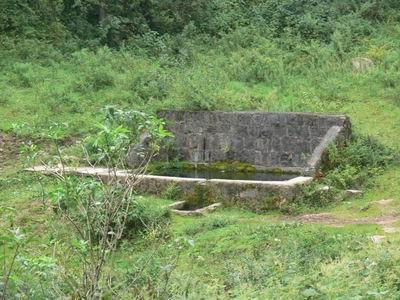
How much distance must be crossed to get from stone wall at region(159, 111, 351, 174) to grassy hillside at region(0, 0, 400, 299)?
1.79 feet

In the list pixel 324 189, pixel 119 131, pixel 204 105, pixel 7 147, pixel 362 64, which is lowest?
pixel 7 147

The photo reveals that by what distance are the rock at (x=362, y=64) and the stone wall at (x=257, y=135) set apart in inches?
195

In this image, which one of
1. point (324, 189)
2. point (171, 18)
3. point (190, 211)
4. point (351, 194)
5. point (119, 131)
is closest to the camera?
point (119, 131)

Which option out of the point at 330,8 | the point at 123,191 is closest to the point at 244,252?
the point at 123,191

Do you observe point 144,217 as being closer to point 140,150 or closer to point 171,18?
point 140,150

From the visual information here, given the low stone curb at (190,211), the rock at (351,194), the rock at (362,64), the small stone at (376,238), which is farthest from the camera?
the rock at (362,64)

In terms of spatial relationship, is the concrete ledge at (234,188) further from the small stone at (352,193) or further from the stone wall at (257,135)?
the stone wall at (257,135)

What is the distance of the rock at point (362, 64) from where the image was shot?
1805 cm

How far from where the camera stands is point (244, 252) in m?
8.61

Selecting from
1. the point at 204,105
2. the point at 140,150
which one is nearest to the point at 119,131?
the point at 140,150

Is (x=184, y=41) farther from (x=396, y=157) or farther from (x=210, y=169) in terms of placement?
(x=396, y=157)

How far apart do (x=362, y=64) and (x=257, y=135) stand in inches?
218

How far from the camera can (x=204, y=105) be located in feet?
48.1

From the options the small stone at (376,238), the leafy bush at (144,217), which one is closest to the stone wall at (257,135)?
the leafy bush at (144,217)
